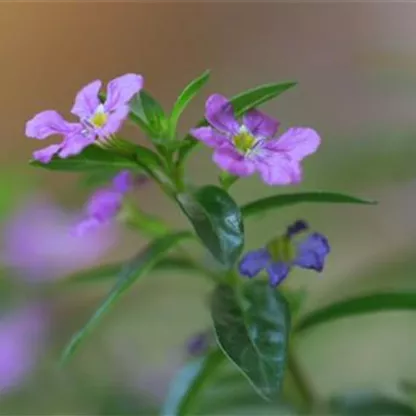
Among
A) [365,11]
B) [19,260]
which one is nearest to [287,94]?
[365,11]

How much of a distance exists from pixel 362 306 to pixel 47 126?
0.27m

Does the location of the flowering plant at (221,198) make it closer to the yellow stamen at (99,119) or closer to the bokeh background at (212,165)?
the yellow stamen at (99,119)

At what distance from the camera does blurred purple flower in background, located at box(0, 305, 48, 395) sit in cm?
91

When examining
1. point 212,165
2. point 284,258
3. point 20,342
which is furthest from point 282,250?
point 212,165

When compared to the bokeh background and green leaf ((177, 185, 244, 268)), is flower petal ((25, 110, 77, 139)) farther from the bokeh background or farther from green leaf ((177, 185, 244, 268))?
the bokeh background

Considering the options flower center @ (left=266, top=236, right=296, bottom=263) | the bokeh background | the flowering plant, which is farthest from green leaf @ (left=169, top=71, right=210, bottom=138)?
the bokeh background

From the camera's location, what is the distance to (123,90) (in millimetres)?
531

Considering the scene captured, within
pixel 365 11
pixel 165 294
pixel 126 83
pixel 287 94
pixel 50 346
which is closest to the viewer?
pixel 126 83

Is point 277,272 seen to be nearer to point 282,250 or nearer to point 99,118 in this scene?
point 282,250

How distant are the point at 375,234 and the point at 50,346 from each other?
44 cm

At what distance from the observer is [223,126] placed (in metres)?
0.54

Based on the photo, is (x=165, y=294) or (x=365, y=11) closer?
(x=165, y=294)

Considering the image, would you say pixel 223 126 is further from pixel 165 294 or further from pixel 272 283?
pixel 165 294

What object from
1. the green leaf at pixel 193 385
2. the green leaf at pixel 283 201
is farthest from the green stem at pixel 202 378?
the green leaf at pixel 283 201
